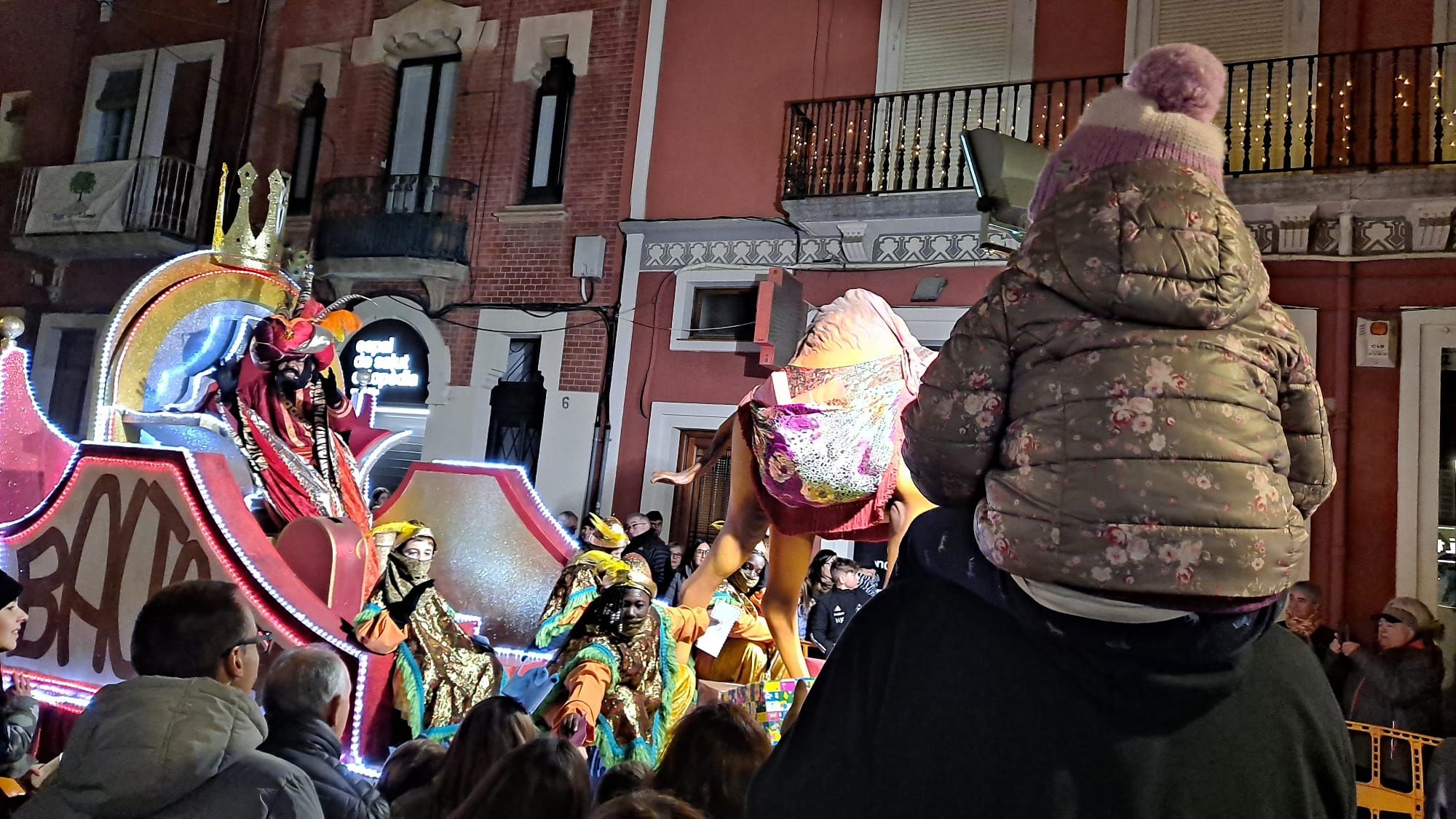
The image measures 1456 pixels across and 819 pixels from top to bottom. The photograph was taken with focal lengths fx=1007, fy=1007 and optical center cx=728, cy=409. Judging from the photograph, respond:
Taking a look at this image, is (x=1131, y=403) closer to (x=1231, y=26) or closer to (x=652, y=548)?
(x=652, y=548)

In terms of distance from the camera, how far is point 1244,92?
8344 millimetres

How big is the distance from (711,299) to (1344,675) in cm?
644

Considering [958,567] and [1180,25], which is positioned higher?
[1180,25]

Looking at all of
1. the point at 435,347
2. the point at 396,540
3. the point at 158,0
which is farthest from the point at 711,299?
the point at 158,0

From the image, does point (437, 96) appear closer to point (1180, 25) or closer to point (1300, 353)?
point (1180, 25)

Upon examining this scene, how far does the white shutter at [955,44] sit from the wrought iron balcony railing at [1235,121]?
0.19 metres

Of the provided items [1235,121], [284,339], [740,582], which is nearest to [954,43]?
[1235,121]

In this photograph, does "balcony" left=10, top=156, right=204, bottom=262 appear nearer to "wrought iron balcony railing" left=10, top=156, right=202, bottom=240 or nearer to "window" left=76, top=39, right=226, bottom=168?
"wrought iron balcony railing" left=10, top=156, right=202, bottom=240

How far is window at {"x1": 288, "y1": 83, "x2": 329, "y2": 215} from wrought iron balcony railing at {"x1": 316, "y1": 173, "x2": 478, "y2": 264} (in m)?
0.50

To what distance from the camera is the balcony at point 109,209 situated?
40.9 ft

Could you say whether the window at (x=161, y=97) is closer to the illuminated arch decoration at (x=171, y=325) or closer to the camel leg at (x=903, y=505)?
the illuminated arch decoration at (x=171, y=325)

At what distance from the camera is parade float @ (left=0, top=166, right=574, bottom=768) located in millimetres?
4234

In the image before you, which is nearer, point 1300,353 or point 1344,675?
point 1300,353

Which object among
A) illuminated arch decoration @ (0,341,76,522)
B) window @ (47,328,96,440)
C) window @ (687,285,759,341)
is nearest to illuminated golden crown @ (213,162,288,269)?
illuminated arch decoration @ (0,341,76,522)
